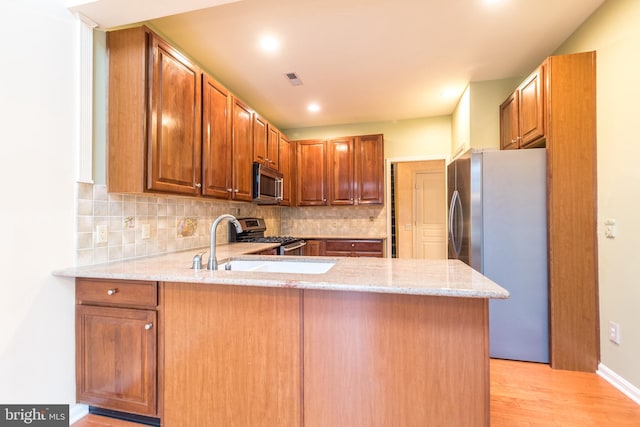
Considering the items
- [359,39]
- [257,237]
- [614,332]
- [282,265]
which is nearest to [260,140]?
[257,237]

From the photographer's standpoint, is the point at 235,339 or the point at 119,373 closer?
the point at 235,339

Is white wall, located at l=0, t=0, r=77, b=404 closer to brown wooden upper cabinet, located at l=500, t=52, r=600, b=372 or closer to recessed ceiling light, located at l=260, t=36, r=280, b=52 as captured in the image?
recessed ceiling light, located at l=260, t=36, r=280, b=52

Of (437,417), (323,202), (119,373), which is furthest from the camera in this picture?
(323,202)

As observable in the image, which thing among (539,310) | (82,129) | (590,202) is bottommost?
(539,310)

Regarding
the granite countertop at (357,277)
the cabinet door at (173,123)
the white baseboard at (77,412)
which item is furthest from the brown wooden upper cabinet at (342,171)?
the white baseboard at (77,412)

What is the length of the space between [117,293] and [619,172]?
3.15 m

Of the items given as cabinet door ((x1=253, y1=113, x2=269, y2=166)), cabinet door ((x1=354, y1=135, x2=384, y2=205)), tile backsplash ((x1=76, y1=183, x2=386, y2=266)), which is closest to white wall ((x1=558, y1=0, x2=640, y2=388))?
cabinet door ((x1=354, y1=135, x2=384, y2=205))

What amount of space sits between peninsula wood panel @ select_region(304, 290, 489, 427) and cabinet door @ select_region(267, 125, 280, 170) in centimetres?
255

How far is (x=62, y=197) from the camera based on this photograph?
1580 mm

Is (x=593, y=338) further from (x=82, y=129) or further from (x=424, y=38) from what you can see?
(x=82, y=129)

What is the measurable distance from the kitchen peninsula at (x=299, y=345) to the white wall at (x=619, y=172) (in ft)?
4.16

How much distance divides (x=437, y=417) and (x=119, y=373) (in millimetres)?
1584

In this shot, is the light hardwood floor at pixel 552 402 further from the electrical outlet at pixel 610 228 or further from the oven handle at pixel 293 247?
the oven handle at pixel 293 247

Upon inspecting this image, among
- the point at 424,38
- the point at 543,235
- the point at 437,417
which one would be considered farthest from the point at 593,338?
the point at 424,38
